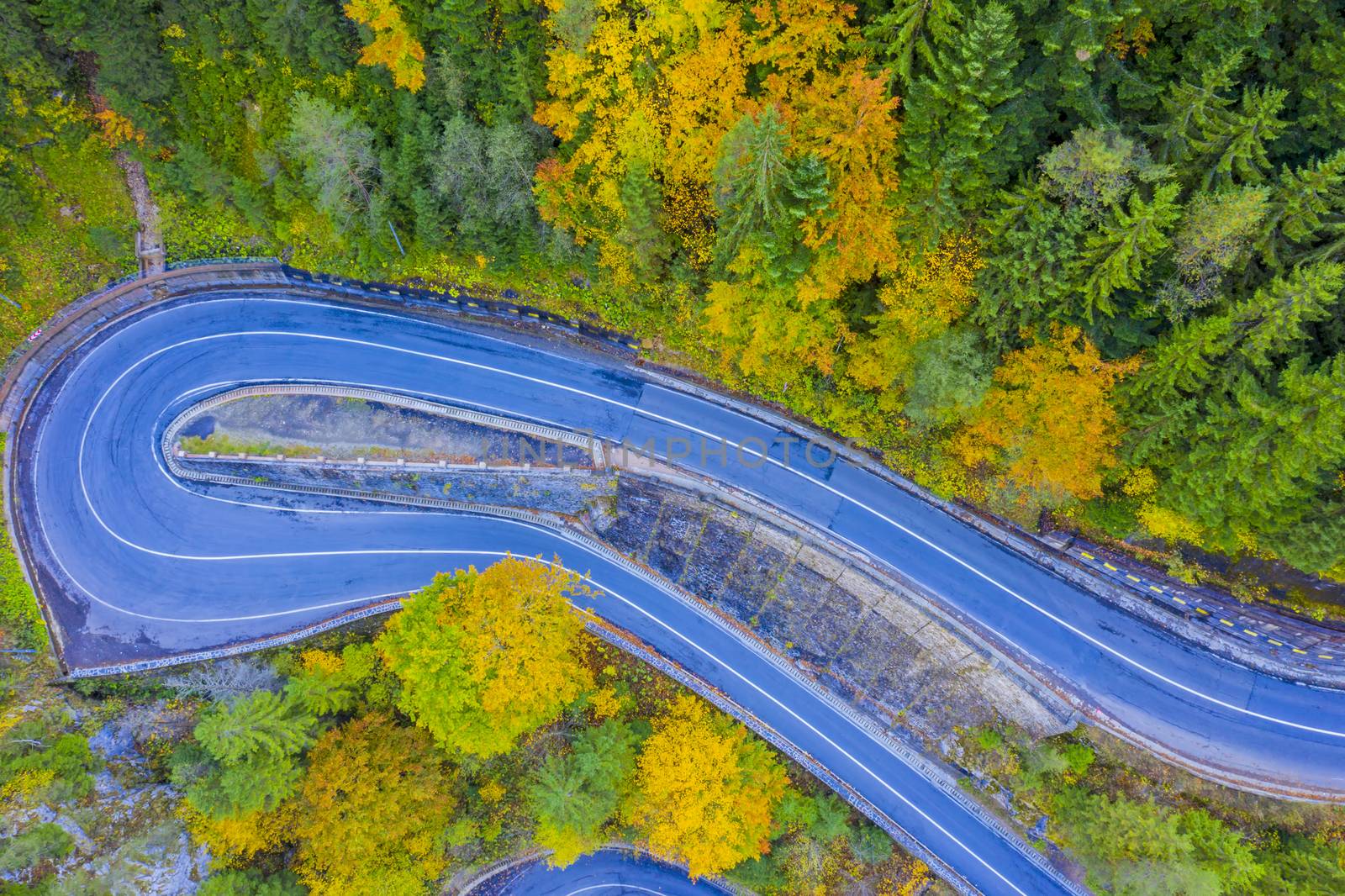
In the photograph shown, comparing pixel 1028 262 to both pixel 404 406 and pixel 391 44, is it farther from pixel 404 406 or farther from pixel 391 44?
pixel 404 406

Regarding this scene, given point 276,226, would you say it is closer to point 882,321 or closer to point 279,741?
point 279,741

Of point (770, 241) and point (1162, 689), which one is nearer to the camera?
point (770, 241)

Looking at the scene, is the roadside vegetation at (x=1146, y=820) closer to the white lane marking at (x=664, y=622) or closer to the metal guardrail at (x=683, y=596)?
the metal guardrail at (x=683, y=596)

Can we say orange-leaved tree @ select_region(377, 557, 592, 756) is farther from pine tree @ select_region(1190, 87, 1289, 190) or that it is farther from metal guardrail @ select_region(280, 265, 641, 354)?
pine tree @ select_region(1190, 87, 1289, 190)

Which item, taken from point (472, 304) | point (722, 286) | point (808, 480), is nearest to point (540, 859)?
point (808, 480)

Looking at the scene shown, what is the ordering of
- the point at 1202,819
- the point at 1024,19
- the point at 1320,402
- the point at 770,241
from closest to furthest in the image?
the point at 1320,402, the point at 1024,19, the point at 770,241, the point at 1202,819

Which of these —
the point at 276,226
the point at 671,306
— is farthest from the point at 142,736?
the point at 671,306
